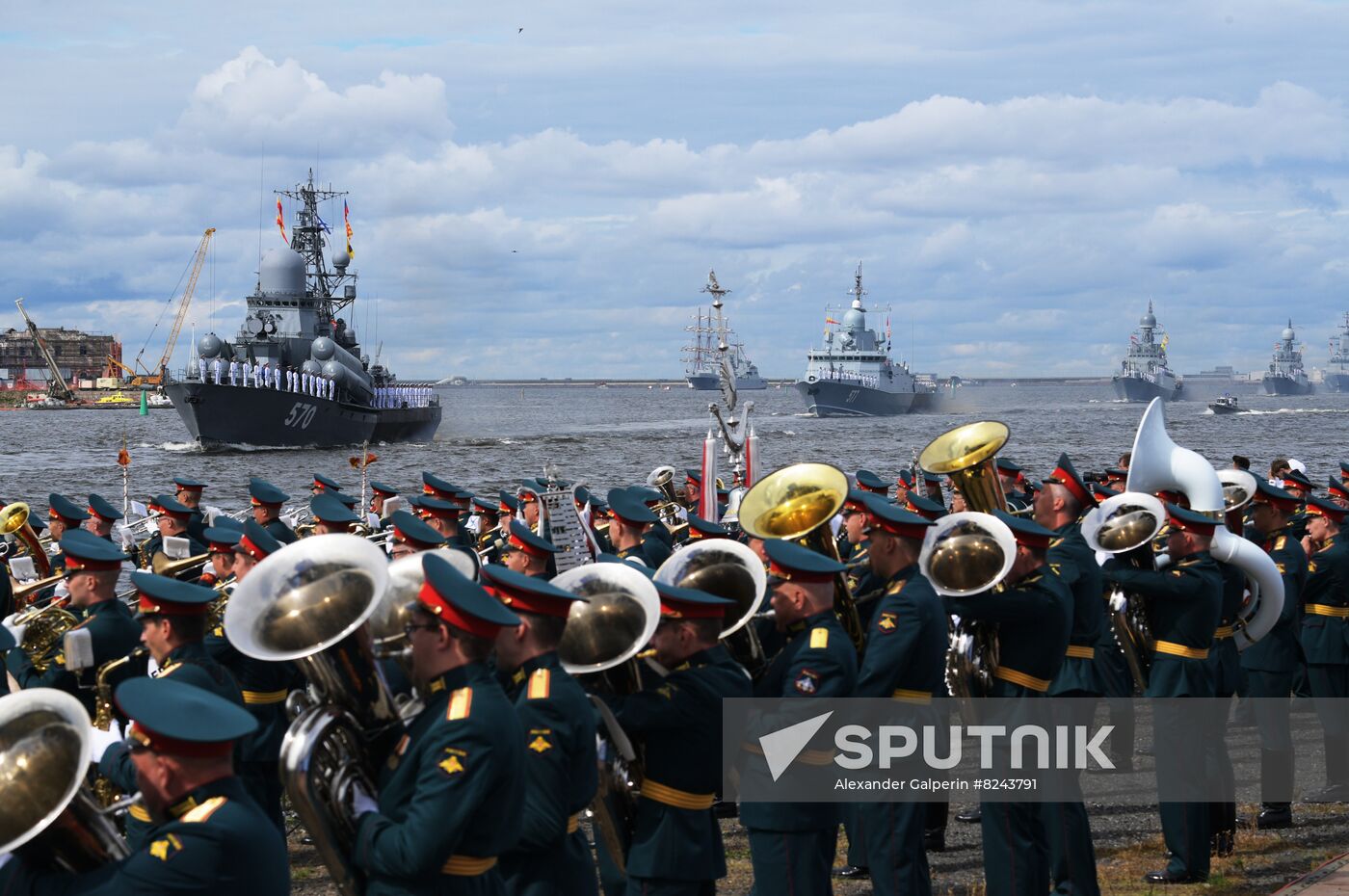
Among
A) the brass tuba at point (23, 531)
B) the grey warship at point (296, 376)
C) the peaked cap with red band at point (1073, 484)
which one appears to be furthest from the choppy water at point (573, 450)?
the peaked cap with red band at point (1073, 484)

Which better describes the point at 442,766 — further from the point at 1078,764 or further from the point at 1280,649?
the point at 1280,649

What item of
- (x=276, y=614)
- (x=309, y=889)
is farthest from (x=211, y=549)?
(x=276, y=614)

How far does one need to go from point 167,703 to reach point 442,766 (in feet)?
2.57

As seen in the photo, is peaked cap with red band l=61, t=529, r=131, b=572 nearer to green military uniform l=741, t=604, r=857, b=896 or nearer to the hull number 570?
green military uniform l=741, t=604, r=857, b=896

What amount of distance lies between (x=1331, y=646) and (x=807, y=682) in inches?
218

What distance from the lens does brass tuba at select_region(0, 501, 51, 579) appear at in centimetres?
1066

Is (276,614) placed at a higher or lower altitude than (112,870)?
higher

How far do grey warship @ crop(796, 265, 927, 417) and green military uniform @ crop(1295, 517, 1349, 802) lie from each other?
91302 millimetres

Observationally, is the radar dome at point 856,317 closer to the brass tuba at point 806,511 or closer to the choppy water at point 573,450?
the choppy water at point 573,450

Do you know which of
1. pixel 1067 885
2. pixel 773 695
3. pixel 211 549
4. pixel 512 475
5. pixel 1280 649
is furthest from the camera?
pixel 512 475

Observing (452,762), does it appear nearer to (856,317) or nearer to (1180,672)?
(1180,672)

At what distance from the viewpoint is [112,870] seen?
393 cm

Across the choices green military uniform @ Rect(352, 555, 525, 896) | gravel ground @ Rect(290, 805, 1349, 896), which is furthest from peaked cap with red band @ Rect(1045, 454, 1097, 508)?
green military uniform @ Rect(352, 555, 525, 896)

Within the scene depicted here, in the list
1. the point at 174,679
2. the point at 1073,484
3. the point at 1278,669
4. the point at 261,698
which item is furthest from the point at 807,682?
the point at 1278,669
